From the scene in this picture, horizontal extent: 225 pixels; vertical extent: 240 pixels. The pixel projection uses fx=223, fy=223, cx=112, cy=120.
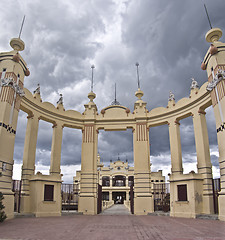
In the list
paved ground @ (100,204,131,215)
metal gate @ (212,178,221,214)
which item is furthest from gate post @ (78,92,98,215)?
metal gate @ (212,178,221,214)

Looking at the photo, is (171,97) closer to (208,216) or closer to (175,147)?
(175,147)

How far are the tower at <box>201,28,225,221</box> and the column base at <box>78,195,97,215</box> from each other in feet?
31.7

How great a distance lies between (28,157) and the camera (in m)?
16.7

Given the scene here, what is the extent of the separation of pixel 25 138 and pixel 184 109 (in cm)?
1287

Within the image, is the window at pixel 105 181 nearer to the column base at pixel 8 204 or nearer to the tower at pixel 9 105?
the tower at pixel 9 105

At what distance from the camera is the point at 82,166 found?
19391 mm

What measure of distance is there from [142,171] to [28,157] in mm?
9201


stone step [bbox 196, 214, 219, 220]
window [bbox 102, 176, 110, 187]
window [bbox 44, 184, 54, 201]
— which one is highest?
window [bbox 102, 176, 110, 187]

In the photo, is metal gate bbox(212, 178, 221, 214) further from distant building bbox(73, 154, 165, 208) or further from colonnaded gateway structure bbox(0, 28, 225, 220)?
distant building bbox(73, 154, 165, 208)

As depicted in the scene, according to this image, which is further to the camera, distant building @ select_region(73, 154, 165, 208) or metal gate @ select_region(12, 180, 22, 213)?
distant building @ select_region(73, 154, 165, 208)

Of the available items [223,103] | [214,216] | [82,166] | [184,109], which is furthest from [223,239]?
[82,166]

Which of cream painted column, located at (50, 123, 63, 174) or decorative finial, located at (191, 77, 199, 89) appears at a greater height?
decorative finial, located at (191, 77, 199, 89)

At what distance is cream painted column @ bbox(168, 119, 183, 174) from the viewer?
58.3ft

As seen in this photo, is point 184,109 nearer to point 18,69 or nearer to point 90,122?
point 90,122
